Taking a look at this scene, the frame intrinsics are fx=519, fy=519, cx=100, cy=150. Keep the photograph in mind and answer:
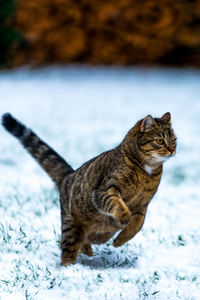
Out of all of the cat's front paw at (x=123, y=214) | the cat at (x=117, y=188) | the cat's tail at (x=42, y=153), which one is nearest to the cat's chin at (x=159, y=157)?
the cat at (x=117, y=188)

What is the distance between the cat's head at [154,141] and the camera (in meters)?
3.91

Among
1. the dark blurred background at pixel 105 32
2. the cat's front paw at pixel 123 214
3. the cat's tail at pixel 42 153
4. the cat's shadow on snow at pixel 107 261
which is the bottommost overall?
the cat's shadow on snow at pixel 107 261

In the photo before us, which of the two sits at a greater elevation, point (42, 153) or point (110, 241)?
point (42, 153)

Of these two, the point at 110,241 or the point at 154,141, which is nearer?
the point at 154,141

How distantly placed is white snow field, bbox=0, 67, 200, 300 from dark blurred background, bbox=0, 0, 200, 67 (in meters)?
3.53

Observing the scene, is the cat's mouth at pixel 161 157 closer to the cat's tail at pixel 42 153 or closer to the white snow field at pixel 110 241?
the white snow field at pixel 110 241

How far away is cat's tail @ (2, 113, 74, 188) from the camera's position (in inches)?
182

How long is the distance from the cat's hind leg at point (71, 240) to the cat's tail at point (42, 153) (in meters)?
0.56

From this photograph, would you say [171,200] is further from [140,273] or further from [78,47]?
[78,47]

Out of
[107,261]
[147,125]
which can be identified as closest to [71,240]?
[107,261]

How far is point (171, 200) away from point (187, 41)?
1240 centimetres

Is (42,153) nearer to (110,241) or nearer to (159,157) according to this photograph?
(110,241)

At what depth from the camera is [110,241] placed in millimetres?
4680

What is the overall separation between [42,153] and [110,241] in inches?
39.4
